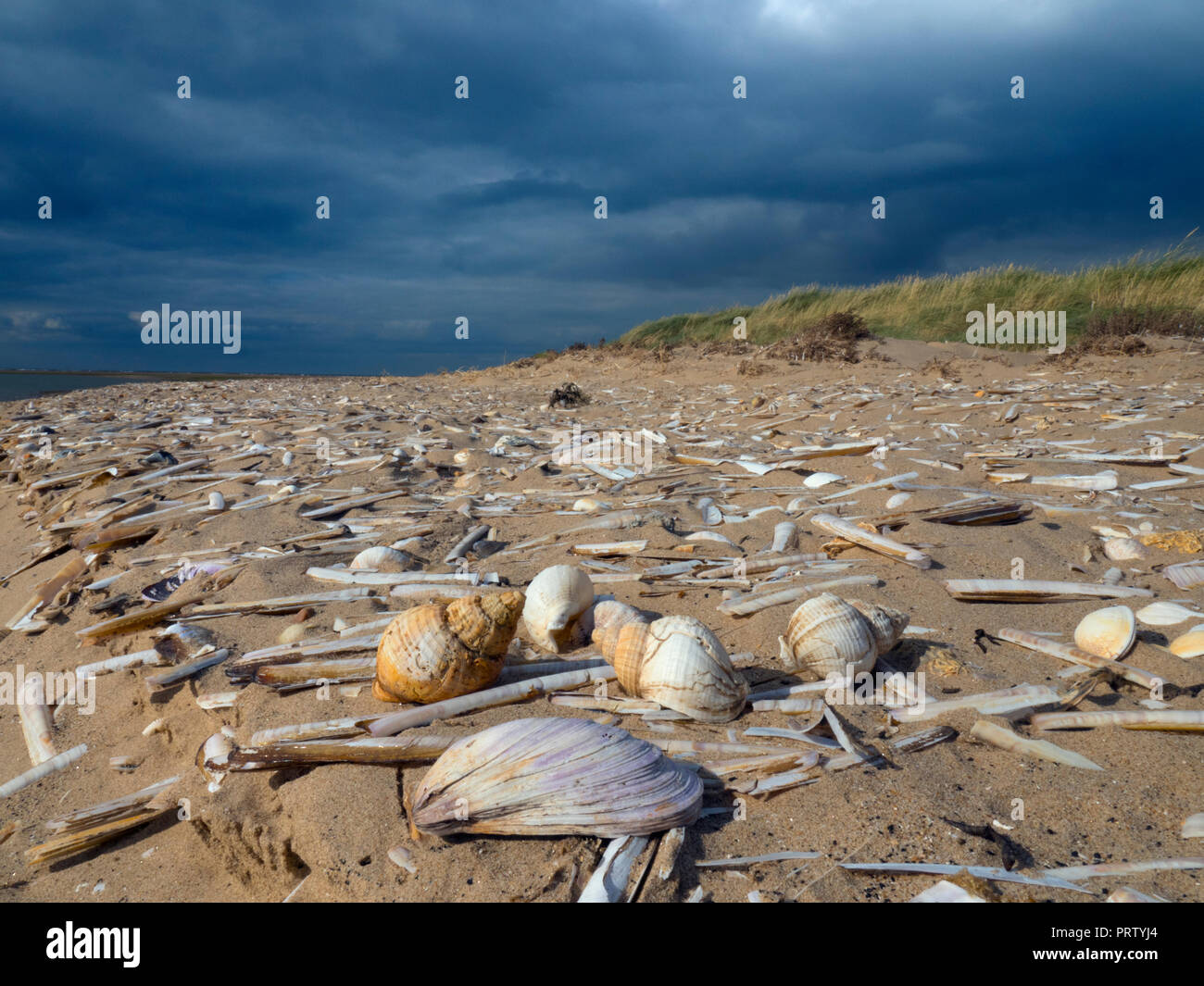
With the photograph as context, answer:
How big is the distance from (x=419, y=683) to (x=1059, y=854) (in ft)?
6.05

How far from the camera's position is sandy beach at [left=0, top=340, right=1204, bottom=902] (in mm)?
1650

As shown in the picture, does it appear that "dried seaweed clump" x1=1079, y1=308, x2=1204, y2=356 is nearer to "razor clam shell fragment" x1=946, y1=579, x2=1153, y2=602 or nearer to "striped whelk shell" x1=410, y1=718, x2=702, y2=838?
"razor clam shell fragment" x1=946, y1=579, x2=1153, y2=602

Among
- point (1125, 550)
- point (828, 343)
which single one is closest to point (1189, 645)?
point (1125, 550)

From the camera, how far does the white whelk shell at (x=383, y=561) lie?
3.47 metres

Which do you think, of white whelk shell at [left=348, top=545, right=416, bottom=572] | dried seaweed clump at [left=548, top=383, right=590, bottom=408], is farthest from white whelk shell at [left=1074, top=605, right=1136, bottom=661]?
dried seaweed clump at [left=548, top=383, right=590, bottom=408]

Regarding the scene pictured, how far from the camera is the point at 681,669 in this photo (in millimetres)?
2113

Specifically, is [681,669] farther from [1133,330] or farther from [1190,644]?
[1133,330]

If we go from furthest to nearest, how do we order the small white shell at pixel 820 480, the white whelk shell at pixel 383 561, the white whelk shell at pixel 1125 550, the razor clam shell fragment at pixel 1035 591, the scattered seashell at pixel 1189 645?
the small white shell at pixel 820 480
the white whelk shell at pixel 383 561
the white whelk shell at pixel 1125 550
the razor clam shell fragment at pixel 1035 591
the scattered seashell at pixel 1189 645

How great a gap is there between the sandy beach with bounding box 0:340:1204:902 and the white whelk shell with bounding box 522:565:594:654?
80 millimetres

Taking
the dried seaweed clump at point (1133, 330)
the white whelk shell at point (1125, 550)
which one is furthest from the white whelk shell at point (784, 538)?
the dried seaweed clump at point (1133, 330)

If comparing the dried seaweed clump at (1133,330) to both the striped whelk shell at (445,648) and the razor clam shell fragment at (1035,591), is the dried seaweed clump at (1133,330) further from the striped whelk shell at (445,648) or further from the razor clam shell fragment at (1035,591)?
the striped whelk shell at (445,648)

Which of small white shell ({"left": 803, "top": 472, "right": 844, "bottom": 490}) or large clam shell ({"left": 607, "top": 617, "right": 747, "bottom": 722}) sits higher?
small white shell ({"left": 803, "top": 472, "right": 844, "bottom": 490})

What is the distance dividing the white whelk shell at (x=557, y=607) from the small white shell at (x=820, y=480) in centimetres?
274

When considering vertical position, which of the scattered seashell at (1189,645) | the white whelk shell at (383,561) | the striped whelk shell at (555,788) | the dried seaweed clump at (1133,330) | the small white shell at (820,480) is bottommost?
the striped whelk shell at (555,788)
